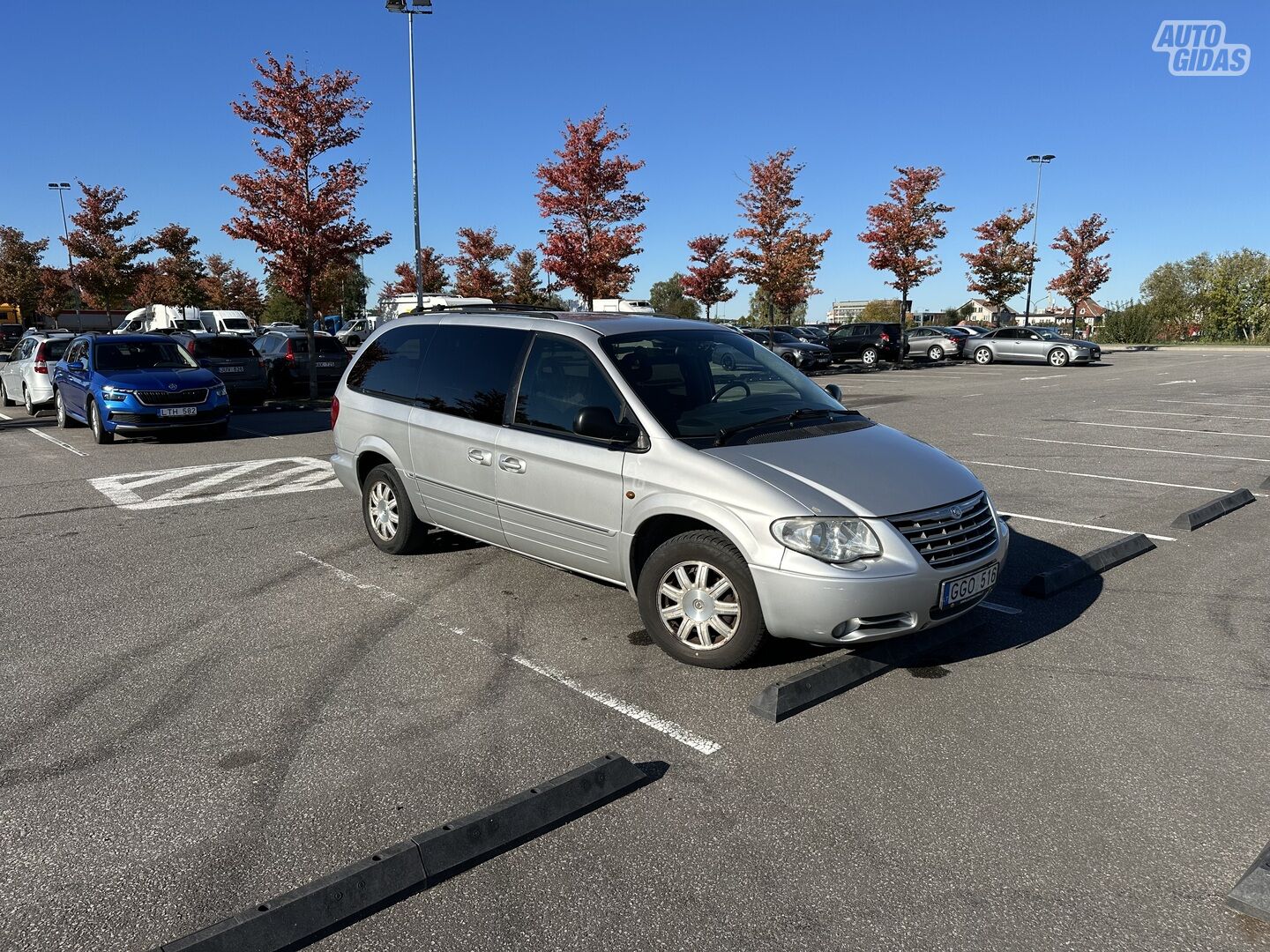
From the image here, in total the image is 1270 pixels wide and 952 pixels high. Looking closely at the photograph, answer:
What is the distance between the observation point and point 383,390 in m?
6.46

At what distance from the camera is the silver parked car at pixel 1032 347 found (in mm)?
34281

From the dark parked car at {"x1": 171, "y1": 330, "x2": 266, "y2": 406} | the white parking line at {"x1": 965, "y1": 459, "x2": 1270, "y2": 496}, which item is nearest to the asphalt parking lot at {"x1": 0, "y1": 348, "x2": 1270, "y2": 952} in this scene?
the white parking line at {"x1": 965, "y1": 459, "x2": 1270, "y2": 496}

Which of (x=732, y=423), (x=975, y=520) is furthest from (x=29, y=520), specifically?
(x=975, y=520)

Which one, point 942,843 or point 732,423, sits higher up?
point 732,423

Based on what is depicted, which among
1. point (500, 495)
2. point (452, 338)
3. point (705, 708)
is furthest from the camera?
point (452, 338)

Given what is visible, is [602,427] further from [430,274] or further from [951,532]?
[430,274]

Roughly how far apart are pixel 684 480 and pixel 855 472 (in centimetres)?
84

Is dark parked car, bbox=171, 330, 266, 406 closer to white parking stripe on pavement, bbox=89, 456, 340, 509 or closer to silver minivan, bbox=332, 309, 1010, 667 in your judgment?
white parking stripe on pavement, bbox=89, 456, 340, 509

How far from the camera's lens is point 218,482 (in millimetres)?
9734

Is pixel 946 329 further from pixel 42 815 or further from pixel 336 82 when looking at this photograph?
pixel 42 815

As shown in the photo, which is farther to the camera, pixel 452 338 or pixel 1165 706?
pixel 452 338

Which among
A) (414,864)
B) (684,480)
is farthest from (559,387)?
(414,864)

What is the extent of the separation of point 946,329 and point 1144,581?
3722 cm

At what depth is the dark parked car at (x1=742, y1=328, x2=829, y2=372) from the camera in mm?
30520
